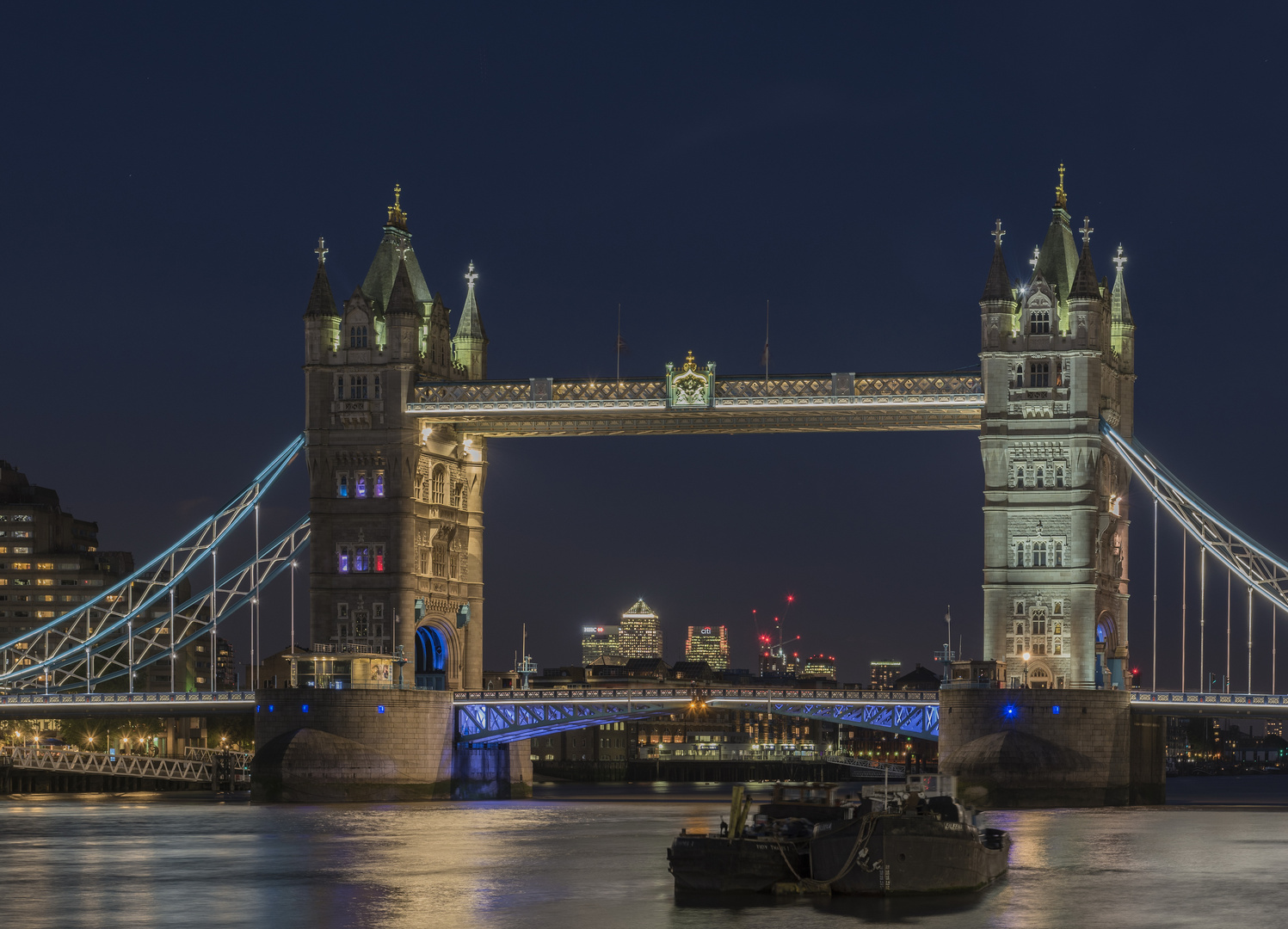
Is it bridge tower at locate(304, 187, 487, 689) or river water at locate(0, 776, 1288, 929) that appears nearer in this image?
river water at locate(0, 776, 1288, 929)

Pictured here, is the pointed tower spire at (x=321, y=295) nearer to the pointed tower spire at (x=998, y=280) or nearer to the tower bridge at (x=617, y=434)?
the tower bridge at (x=617, y=434)

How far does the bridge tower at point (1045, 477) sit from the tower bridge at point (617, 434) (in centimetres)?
8

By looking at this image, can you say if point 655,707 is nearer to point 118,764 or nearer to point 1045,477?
point 1045,477

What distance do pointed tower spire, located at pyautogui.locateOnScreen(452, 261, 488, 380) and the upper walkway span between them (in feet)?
24.9

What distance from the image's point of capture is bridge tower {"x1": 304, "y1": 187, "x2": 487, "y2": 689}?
99.6 m

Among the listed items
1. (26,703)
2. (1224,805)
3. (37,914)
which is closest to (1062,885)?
(37,914)

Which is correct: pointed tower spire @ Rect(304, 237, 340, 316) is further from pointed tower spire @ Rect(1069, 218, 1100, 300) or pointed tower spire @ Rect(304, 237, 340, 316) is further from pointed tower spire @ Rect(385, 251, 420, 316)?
pointed tower spire @ Rect(1069, 218, 1100, 300)

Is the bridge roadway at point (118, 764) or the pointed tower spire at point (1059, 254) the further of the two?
the bridge roadway at point (118, 764)

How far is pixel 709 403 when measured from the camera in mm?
95312

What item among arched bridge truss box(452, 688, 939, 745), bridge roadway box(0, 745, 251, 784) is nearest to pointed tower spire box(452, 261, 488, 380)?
arched bridge truss box(452, 688, 939, 745)

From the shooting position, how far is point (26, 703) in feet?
329

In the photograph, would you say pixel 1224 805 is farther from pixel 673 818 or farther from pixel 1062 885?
pixel 1062 885

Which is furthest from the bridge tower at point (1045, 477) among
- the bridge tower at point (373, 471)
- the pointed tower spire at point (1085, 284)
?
the bridge tower at point (373, 471)

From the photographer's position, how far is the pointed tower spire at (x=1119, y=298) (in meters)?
99.6
